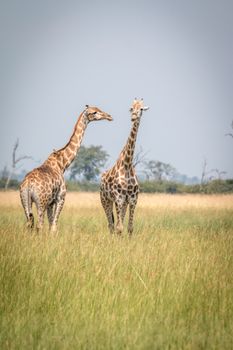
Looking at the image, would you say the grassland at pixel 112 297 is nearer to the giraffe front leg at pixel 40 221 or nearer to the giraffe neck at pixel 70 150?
the giraffe front leg at pixel 40 221

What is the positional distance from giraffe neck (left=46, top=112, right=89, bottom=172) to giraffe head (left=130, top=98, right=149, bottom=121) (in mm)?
1473

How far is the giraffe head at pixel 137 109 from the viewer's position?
11165mm

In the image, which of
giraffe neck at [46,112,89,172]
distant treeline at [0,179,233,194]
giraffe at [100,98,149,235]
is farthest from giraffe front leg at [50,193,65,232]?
distant treeline at [0,179,233,194]

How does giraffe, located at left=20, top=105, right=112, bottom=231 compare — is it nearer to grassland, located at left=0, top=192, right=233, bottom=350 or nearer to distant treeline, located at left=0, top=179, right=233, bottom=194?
grassland, located at left=0, top=192, right=233, bottom=350

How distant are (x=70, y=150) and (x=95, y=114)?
85 centimetres

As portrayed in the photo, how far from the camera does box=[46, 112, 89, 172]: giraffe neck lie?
12.2 metres

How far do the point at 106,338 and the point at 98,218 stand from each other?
463 inches

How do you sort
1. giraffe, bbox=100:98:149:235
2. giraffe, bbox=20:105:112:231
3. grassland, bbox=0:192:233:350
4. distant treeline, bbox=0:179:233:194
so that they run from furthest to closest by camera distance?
distant treeline, bbox=0:179:233:194 → giraffe, bbox=100:98:149:235 → giraffe, bbox=20:105:112:231 → grassland, bbox=0:192:233:350

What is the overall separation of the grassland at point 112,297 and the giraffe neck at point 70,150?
3.43 m

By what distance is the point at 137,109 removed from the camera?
36.8 ft

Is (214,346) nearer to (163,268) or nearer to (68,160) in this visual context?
(163,268)

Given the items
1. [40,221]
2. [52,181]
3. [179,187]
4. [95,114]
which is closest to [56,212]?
[52,181]

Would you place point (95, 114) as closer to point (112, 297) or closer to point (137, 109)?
point (137, 109)

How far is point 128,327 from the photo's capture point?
213 inches
